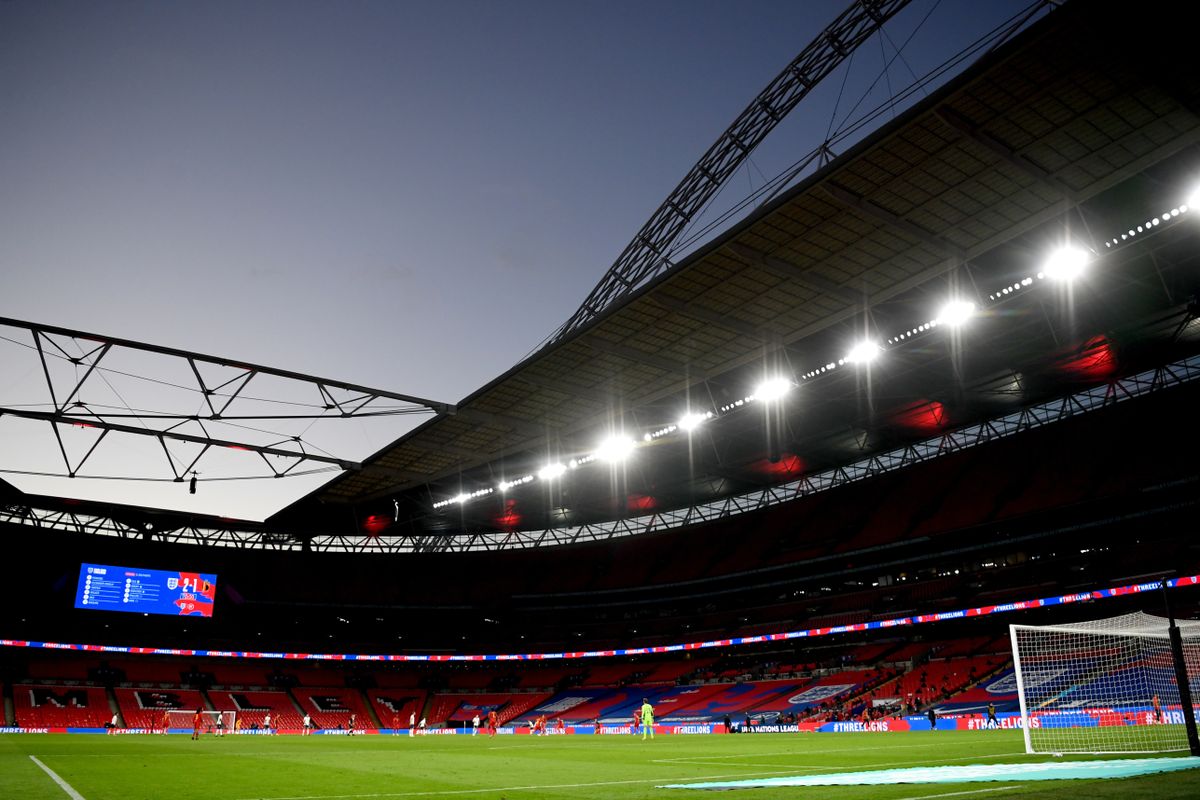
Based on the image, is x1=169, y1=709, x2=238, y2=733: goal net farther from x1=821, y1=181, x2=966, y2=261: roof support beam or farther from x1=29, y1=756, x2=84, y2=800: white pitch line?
x1=821, y1=181, x2=966, y2=261: roof support beam

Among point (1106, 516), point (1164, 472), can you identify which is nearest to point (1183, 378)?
point (1164, 472)

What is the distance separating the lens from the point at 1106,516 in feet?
129

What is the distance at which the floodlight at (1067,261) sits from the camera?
85.9 feet

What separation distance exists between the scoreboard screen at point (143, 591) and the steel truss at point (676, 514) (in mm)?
7269

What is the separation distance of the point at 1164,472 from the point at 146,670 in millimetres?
68022

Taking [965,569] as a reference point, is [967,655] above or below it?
below

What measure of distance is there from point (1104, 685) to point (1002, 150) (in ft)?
72.6

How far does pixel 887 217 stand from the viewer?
2333 cm

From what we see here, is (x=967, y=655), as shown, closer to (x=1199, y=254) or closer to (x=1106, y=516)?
(x=1106, y=516)

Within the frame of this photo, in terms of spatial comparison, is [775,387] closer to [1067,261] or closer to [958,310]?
[958,310]

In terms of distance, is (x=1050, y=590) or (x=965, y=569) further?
(x=965, y=569)

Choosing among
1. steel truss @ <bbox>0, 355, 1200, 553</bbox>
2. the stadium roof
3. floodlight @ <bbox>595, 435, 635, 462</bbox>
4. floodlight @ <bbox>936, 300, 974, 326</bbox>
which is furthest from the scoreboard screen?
floodlight @ <bbox>936, 300, 974, 326</bbox>

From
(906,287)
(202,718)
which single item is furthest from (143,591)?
(906,287)

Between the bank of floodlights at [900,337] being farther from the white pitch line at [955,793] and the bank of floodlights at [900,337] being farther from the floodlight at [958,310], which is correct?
the white pitch line at [955,793]
